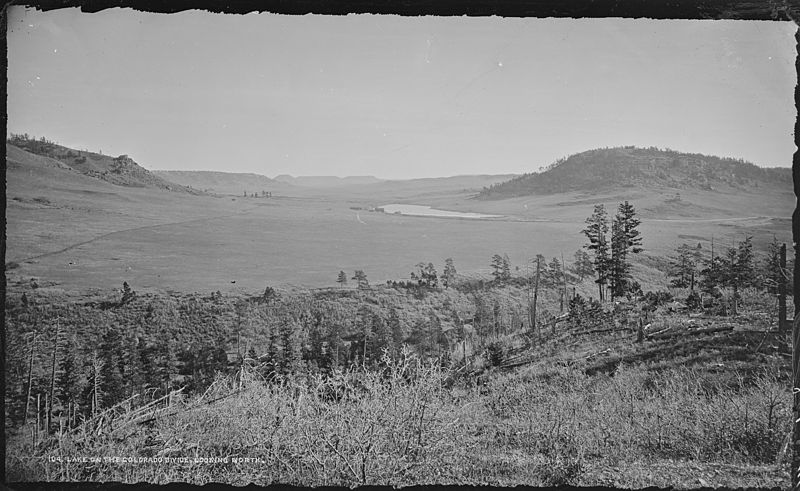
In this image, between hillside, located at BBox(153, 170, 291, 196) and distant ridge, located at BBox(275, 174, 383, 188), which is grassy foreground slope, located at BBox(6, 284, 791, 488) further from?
hillside, located at BBox(153, 170, 291, 196)

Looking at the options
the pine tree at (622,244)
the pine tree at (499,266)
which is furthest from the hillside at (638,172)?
the pine tree at (499,266)

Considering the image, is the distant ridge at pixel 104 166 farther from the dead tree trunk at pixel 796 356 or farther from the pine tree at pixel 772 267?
the pine tree at pixel 772 267

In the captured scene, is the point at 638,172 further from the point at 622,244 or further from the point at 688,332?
the point at 688,332

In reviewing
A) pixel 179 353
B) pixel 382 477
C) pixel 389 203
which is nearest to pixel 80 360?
pixel 179 353

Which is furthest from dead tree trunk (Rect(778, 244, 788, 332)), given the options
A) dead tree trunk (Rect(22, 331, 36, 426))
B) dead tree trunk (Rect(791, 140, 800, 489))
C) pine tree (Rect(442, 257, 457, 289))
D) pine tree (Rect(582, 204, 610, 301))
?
dead tree trunk (Rect(22, 331, 36, 426))

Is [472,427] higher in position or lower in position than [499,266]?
lower

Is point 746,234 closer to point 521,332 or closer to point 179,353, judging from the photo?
point 521,332

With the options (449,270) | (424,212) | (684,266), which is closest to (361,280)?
(449,270)
